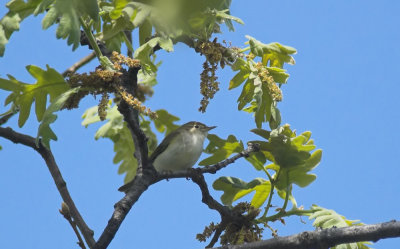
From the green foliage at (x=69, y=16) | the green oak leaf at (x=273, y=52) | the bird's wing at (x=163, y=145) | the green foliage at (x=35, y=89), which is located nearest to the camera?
the green foliage at (x=69, y=16)

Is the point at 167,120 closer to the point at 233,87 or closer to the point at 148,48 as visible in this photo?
the point at 233,87

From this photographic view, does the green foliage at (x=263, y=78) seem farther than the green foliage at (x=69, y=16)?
Yes

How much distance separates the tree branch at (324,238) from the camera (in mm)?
3422

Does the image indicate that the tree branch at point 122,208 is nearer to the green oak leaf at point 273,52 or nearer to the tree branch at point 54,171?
the tree branch at point 54,171

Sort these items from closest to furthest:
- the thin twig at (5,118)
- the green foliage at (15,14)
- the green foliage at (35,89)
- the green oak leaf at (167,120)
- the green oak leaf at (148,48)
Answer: the green foliage at (15,14), the green oak leaf at (148,48), the green foliage at (35,89), the thin twig at (5,118), the green oak leaf at (167,120)

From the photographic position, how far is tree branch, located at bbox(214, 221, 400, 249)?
3.42 m

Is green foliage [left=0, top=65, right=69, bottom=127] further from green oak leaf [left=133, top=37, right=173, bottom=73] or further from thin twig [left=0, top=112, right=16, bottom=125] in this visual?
green oak leaf [left=133, top=37, right=173, bottom=73]

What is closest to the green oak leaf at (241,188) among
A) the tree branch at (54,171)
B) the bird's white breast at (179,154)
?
the tree branch at (54,171)

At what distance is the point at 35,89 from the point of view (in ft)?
13.2

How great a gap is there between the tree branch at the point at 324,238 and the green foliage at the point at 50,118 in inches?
50.5

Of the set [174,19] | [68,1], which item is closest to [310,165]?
[68,1]

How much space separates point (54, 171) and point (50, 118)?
0.51 m

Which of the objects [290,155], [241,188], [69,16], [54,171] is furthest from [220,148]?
[69,16]

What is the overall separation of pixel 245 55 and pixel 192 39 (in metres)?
0.42
